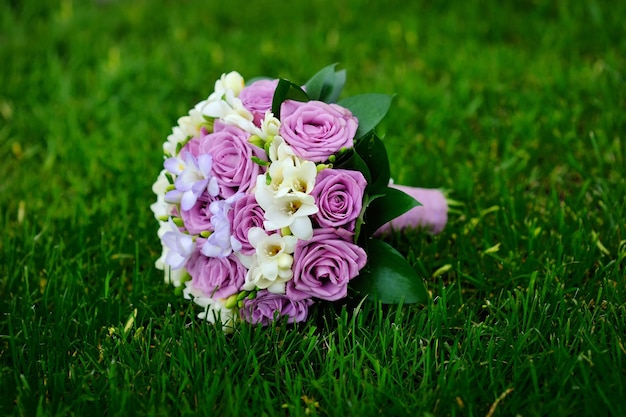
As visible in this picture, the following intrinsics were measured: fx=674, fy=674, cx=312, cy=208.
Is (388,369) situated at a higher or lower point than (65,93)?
lower

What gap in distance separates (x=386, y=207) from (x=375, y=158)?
126mm

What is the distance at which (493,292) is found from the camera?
5.94 ft

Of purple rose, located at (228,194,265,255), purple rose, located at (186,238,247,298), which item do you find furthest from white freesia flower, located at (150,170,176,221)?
purple rose, located at (228,194,265,255)

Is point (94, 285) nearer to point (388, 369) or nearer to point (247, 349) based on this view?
point (247, 349)

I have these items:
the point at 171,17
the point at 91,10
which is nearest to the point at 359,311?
the point at 171,17

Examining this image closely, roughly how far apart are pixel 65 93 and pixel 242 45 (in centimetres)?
93

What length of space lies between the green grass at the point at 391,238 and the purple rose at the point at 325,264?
9 centimetres

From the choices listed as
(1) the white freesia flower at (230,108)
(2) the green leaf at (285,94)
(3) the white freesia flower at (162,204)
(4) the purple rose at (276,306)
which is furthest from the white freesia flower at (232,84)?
(4) the purple rose at (276,306)

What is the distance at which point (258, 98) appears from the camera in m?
1.71

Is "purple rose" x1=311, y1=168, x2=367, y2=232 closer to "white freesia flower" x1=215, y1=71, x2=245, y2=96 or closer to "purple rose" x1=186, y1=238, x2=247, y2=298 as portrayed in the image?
"purple rose" x1=186, y1=238, x2=247, y2=298

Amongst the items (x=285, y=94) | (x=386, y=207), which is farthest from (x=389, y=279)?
(x=285, y=94)

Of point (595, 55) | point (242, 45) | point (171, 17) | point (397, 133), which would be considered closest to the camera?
point (397, 133)

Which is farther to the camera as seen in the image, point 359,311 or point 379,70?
point 379,70

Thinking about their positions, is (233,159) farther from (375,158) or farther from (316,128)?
(375,158)
